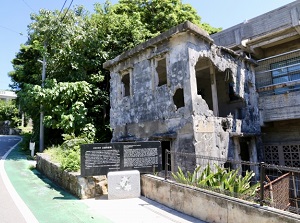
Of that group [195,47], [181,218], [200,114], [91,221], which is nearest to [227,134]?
[200,114]

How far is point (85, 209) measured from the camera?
6.39 meters

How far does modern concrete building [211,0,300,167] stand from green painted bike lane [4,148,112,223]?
34.0 feet

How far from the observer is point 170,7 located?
20.1 m

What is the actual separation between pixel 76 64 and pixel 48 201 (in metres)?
11.2

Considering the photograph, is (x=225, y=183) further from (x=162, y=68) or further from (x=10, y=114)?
(x=10, y=114)

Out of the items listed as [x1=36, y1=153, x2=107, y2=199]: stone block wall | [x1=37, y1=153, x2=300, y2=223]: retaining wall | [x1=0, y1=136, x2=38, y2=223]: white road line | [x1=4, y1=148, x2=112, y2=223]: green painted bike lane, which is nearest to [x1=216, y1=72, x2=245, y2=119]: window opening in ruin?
[x1=37, y1=153, x2=300, y2=223]: retaining wall

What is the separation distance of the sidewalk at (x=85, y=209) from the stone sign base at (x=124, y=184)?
20cm

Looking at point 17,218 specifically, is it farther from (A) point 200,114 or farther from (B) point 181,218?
(A) point 200,114

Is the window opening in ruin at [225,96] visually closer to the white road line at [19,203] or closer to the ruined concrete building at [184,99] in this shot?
the ruined concrete building at [184,99]

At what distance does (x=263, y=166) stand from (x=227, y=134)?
5.98m

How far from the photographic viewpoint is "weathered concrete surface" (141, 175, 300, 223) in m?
4.41

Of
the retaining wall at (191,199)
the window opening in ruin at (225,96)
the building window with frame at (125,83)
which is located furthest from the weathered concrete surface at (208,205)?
the window opening in ruin at (225,96)

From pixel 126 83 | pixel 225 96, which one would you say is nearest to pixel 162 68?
pixel 126 83

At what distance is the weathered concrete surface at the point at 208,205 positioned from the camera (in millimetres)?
4406
